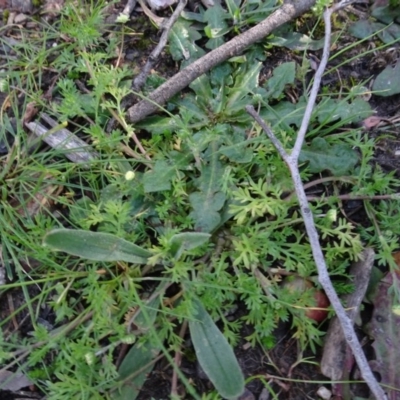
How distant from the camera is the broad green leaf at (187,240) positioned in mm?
1993

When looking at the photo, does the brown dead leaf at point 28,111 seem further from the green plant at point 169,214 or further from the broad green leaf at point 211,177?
the broad green leaf at point 211,177

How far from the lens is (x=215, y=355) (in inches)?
79.4

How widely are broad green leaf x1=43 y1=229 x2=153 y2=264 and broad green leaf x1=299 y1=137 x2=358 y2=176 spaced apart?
752 millimetres

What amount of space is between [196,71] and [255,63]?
273 mm

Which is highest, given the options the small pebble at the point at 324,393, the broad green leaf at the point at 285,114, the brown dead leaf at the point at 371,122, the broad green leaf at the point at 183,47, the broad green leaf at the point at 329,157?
the broad green leaf at the point at 183,47

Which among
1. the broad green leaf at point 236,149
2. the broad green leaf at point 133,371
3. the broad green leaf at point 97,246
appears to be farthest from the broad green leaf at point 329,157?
the broad green leaf at point 133,371

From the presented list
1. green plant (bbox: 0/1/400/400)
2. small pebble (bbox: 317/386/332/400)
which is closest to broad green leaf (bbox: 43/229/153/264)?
green plant (bbox: 0/1/400/400)

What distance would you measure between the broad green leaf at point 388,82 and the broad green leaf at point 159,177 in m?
0.98

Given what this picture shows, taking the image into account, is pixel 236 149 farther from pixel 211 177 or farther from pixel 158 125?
pixel 158 125

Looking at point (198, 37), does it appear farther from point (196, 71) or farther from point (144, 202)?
point (144, 202)

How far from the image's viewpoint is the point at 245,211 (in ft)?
6.72

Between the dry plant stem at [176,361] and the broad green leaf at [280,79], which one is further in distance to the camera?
the broad green leaf at [280,79]

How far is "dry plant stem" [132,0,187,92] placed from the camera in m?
2.41

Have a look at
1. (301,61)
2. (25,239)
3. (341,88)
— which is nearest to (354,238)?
(341,88)
